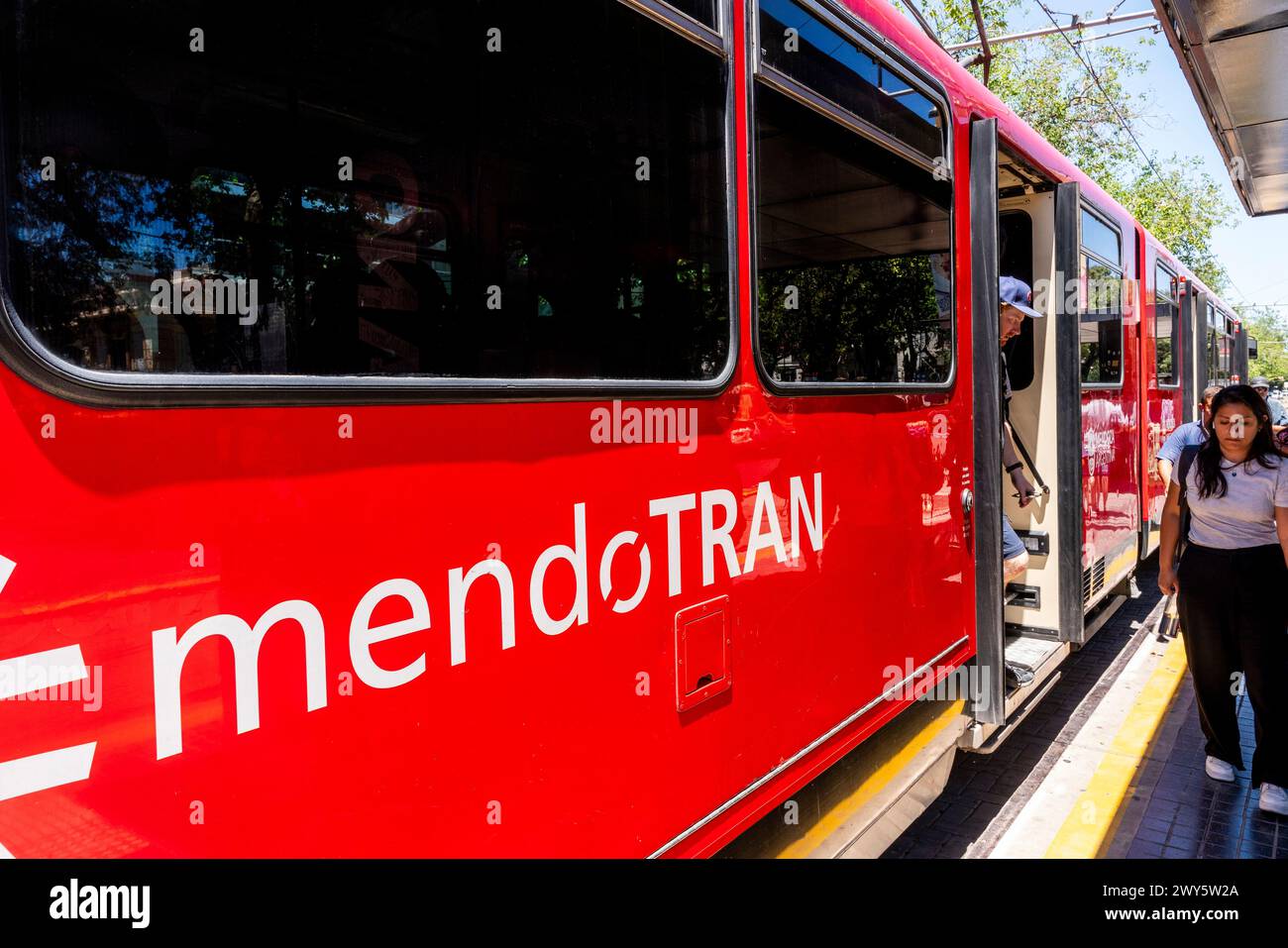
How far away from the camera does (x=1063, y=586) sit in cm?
495

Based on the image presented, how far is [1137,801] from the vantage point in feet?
14.5

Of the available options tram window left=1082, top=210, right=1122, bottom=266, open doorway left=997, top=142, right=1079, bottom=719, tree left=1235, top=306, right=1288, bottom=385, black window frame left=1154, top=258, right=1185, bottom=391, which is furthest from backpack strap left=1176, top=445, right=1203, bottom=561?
tree left=1235, top=306, right=1288, bottom=385

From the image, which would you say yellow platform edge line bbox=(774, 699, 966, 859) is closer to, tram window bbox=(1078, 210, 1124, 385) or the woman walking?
the woman walking

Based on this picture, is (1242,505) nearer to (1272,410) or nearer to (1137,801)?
(1137,801)

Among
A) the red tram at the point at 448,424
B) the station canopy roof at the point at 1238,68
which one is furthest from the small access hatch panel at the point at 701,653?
the station canopy roof at the point at 1238,68

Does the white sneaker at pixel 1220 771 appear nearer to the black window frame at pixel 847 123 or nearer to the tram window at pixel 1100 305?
the tram window at pixel 1100 305

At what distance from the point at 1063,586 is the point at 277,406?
457 centimetres

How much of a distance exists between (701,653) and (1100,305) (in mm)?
4720

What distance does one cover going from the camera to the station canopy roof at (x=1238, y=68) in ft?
16.1

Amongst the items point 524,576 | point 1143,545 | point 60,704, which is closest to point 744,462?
point 524,576

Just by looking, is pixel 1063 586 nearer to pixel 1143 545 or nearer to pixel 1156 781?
pixel 1156 781

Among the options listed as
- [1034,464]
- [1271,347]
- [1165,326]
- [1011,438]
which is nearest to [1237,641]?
[1034,464]

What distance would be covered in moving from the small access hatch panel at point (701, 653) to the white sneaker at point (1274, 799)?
11.1ft

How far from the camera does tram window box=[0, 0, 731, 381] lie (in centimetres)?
121
